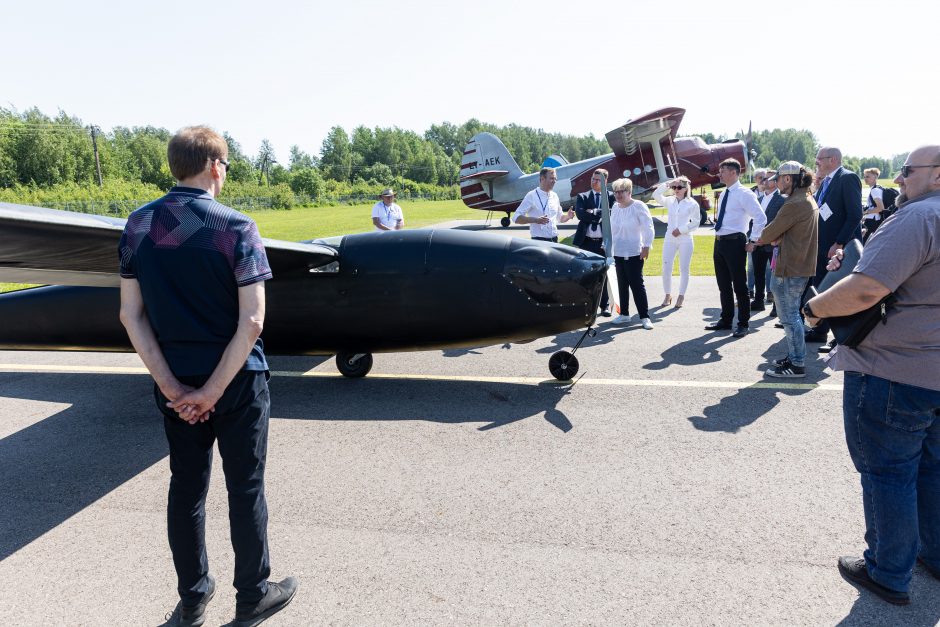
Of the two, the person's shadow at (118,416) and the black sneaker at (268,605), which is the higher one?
the black sneaker at (268,605)

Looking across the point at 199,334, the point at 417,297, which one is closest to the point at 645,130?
the point at 417,297

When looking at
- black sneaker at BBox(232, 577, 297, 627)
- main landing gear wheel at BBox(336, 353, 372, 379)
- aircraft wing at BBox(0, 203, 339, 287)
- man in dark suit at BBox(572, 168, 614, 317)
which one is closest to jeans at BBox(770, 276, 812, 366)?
man in dark suit at BBox(572, 168, 614, 317)

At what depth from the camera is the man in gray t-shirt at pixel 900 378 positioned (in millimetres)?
2158

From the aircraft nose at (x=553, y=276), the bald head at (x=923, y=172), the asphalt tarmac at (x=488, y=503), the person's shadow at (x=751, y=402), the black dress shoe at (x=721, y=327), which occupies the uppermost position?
the bald head at (x=923, y=172)

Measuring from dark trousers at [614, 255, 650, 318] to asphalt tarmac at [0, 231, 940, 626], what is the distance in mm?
1854

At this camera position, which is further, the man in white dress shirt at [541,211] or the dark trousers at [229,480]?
the man in white dress shirt at [541,211]

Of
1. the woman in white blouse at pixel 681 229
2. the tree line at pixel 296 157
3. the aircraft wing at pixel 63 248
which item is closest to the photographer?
the aircraft wing at pixel 63 248

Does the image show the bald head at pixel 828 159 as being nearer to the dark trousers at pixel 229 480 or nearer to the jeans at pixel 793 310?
the jeans at pixel 793 310

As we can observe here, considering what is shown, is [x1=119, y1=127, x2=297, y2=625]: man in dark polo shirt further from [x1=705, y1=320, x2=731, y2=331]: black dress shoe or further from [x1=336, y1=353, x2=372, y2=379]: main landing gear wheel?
[x1=705, y1=320, x2=731, y2=331]: black dress shoe

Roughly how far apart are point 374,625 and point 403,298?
2.84 meters

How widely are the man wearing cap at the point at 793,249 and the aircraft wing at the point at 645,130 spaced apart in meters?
15.7

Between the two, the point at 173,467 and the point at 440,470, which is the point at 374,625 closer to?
the point at 173,467

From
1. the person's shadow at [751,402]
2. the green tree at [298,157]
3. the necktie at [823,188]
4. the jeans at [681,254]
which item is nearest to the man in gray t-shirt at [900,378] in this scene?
the person's shadow at [751,402]

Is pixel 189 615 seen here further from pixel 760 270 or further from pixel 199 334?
pixel 760 270
